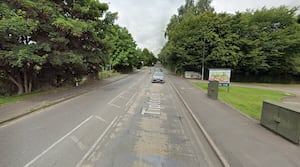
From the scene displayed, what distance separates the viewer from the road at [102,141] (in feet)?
16.0

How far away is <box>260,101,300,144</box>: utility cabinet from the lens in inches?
245

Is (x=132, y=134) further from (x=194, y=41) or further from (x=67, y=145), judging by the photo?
(x=194, y=41)

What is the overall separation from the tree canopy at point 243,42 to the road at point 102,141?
95.9 feet

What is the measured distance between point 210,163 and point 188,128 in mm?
2927

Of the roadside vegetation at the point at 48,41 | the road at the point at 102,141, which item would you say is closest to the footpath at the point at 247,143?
the road at the point at 102,141

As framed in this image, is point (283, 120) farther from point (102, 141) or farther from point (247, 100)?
point (247, 100)

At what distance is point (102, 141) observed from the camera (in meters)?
6.08

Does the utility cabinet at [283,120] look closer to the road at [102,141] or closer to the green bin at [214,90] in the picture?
the road at [102,141]

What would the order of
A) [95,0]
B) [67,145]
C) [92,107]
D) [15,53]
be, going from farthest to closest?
[95,0] < [15,53] < [92,107] < [67,145]

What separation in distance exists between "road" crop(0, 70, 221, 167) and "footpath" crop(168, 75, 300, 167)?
478 mm

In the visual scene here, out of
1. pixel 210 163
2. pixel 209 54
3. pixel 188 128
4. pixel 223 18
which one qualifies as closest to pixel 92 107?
pixel 188 128

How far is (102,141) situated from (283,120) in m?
6.00

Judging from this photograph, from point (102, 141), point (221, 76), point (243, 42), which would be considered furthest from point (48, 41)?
point (243, 42)

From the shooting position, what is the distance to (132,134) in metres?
6.84
